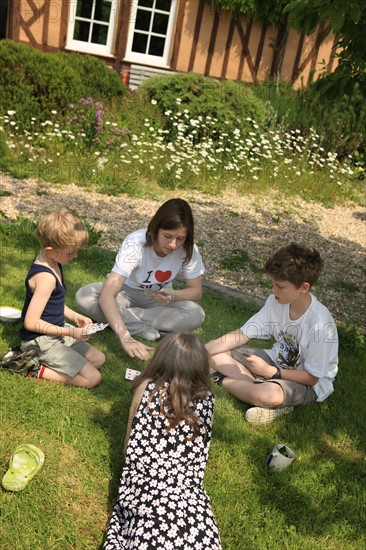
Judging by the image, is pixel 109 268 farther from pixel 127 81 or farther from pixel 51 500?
pixel 127 81

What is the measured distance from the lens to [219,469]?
322 centimetres

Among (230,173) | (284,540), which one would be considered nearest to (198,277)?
(284,540)

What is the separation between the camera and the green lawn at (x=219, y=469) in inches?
108

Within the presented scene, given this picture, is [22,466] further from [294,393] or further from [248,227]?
[248,227]

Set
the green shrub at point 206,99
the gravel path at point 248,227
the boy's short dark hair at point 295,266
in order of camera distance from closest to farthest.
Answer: the boy's short dark hair at point 295,266 → the gravel path at point 248,227 → the green shrub at point 206,99

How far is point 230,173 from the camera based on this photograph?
29.7 feet

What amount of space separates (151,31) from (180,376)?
445 inches

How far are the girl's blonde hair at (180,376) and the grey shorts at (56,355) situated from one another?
956 mm

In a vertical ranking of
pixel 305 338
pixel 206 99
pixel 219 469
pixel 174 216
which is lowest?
pixel 219 469

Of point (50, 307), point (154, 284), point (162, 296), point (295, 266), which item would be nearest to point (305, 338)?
point (295, 266)

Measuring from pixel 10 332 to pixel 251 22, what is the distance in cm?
1060

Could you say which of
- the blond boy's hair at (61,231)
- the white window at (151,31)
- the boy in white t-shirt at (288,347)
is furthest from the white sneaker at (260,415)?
the white window at (151,31)

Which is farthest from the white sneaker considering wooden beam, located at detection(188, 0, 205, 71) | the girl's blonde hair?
wooden beam, located at detection(188, 0, 205, 71)

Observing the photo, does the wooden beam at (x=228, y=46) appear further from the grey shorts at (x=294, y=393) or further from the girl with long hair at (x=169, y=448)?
the girl with long hair at (x=169, y=448)
